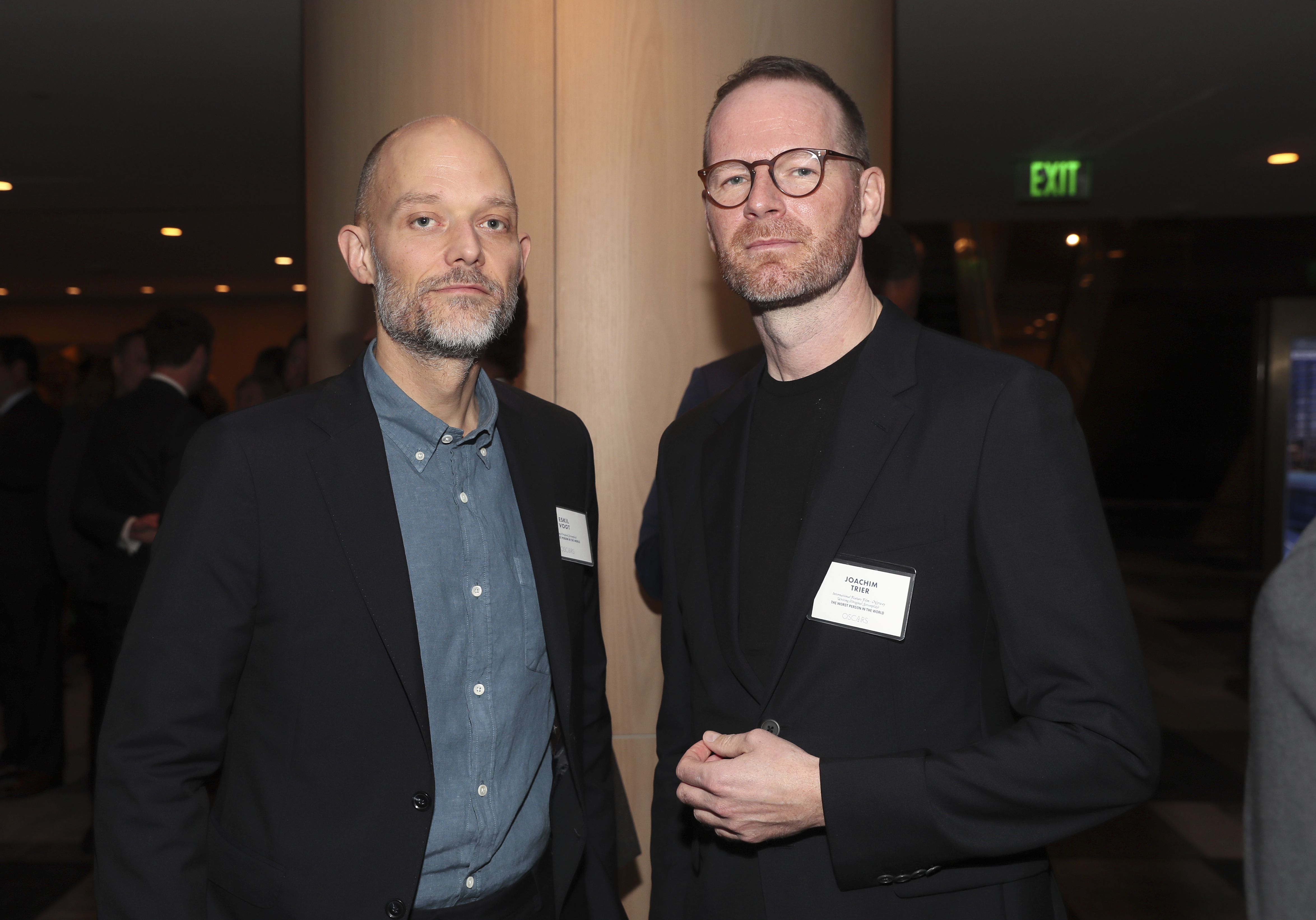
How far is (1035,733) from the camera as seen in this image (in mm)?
1164

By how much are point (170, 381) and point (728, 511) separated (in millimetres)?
3082

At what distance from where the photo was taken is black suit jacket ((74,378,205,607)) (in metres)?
3.61

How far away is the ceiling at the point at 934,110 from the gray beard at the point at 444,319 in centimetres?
335

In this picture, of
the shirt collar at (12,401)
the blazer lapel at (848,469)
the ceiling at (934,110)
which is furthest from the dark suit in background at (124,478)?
the blazer lapel at (848,469)

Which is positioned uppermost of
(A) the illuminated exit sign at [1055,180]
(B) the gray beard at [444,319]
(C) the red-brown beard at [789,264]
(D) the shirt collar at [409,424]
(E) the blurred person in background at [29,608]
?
(A) the illuminated exit sign at [1055,180]

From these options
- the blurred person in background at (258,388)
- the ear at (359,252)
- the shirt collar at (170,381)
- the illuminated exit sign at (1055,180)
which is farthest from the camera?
the illuminated exit sign at (1055,180)

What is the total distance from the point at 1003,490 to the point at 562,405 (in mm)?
1427

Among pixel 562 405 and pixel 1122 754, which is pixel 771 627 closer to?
pixel 1122 754

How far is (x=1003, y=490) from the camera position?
4.06 feet

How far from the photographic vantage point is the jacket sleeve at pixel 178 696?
129 cm

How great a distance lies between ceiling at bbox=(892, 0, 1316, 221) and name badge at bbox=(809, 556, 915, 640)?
2093 millimetres

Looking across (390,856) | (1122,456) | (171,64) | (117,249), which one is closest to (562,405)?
(390,856)

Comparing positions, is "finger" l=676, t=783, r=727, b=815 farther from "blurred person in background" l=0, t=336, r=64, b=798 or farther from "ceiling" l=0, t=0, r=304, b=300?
"blurred person in background" l=0, t=336, r=64, b=798

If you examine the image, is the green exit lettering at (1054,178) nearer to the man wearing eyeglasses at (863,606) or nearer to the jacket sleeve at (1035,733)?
the man wearing eyeglasses at (863,606)
